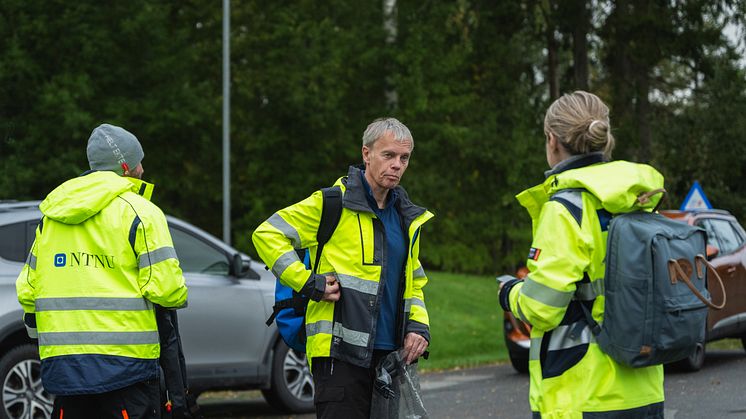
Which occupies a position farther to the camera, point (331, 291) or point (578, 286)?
point (331, 291)

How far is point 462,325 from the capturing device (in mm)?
20109

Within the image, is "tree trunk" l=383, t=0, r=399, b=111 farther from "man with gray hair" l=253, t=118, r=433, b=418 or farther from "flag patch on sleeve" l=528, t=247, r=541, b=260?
"flag patch on sleeve" l=528, t=247, r=541, b=260

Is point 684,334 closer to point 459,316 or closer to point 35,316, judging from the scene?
point 35,316

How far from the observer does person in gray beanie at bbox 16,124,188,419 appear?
16.5ft

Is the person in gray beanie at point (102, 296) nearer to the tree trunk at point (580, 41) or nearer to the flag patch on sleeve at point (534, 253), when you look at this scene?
the flag patch on sleeve at point (534, 253)

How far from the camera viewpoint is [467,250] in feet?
115

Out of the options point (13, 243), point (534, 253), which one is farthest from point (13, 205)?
point (534, 253)

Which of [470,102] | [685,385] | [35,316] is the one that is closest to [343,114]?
[470,102]

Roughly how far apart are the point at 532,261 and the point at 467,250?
31253 mm

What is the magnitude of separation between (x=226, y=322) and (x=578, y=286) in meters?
6.42

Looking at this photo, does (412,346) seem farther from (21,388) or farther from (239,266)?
(239,266)

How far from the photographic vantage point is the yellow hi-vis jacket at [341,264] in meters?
4.96

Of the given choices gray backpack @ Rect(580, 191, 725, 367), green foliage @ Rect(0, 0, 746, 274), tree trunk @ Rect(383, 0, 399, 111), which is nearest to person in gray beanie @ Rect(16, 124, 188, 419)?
gray backpack @ Rect(580, 191, 725, 367)

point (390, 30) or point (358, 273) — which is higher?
point (390, 30)
